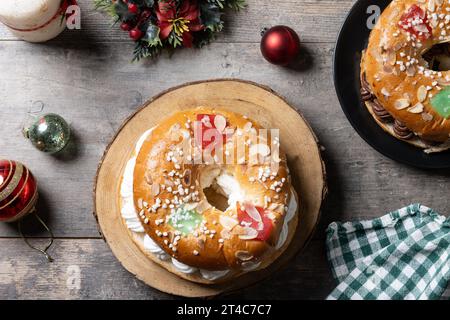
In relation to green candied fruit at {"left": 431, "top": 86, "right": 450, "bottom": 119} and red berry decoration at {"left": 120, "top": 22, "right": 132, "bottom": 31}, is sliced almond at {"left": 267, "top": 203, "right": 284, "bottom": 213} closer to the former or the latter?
green candied fruit at {"left": 431, "top": 86, "right": 450, "bottom": 119}

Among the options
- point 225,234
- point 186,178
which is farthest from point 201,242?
point 186,178

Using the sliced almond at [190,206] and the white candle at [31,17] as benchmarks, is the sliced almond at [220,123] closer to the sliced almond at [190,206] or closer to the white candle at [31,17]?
the sliced almond at [190,206]

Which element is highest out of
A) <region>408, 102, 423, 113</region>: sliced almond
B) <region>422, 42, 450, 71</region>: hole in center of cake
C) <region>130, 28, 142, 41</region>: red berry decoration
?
<region>422, 42, 450, 71</region>: hole in center of cake

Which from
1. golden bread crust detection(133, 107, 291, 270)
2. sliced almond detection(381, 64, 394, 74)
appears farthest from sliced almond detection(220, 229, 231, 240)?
sliced almond detection(381, 64, 394, 74)

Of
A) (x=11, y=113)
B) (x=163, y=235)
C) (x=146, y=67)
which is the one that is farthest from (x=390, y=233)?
(x=11, y=113)

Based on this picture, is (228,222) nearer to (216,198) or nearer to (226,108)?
(216,198)
